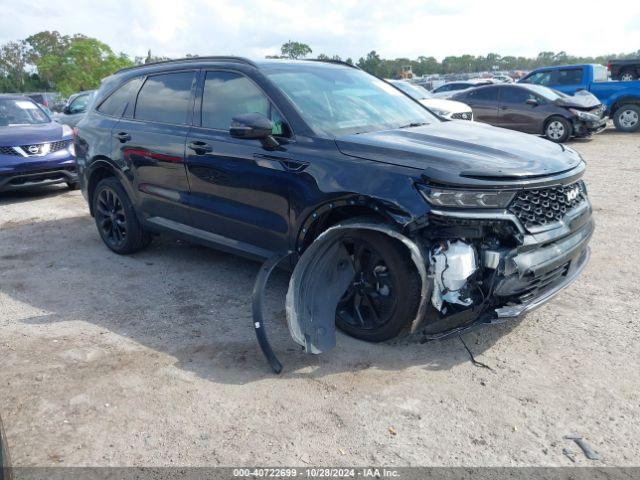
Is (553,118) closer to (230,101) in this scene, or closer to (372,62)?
(230,101)

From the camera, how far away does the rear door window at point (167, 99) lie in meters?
4.92

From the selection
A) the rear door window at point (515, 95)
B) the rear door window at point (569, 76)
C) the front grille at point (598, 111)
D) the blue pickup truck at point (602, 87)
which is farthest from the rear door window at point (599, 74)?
the rear door window at point (515, 95)

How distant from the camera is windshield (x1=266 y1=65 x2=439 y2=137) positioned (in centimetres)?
414

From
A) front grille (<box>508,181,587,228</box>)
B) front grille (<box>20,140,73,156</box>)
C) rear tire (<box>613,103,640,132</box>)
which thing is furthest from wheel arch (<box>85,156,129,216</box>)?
rear tire (<box>613,103,640,132</box>)

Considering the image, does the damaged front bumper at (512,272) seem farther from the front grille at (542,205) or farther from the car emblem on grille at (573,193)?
the car emblem on grille at (573,193)

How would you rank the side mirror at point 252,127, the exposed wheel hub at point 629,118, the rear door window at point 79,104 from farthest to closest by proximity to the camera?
the exposed wheel hub at point 629,118
the rear door window at point 79,104
the side mirror at point 252,127

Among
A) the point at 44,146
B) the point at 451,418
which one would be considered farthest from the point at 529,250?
the point at 44,146

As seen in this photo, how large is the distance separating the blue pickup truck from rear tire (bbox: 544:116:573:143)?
2.78 metres

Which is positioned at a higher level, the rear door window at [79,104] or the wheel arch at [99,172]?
the rear door window at [79,104]

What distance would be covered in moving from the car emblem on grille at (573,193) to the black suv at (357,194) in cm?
2

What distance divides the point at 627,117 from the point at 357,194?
47.8 ft

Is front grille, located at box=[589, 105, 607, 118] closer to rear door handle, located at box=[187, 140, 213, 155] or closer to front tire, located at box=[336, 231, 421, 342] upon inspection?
rear door handle, located at box=[187, 140, 213, 155]

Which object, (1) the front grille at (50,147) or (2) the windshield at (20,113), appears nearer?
(1) the front grille at (50,147)

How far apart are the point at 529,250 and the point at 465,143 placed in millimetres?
867
